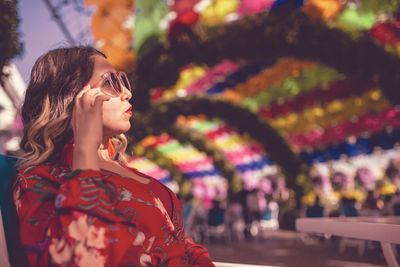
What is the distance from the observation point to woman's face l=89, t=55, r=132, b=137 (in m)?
0.90

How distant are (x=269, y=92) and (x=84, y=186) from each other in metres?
9.72

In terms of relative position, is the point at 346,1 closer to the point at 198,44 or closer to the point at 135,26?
the point at 198,44

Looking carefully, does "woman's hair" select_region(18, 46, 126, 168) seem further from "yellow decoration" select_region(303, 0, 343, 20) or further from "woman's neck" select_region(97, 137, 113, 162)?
"yellow decoration" select_region(303, 0, 343, 20)

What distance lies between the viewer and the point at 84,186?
2.26 feet

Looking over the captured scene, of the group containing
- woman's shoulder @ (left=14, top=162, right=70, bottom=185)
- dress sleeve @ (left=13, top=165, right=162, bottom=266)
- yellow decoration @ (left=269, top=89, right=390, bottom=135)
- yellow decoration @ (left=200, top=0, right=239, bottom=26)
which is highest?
yellow decoration @ (left=200, top=0, right=239, bottom=26)

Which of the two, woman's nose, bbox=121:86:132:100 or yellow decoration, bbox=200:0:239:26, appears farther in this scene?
yellow decoration, bbox=200:0:239:26

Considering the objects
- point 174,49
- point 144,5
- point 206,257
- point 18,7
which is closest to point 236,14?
point 174,49

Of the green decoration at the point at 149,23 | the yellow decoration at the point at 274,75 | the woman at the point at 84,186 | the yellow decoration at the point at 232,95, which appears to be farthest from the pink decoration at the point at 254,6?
the woman at the point at 84,186

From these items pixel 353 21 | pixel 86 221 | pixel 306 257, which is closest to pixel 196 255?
pixel 86 221

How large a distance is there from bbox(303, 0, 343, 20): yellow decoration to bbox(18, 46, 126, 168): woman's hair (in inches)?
251

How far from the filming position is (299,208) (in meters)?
10.8

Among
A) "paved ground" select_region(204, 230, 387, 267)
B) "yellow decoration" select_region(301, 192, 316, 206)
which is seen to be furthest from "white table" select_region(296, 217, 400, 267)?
"yellow decoration" select_region(301, 192, 316, 206)

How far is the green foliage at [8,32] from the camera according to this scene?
2.36 metres

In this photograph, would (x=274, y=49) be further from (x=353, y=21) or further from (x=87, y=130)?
(x=87, y=130)
